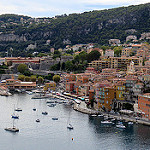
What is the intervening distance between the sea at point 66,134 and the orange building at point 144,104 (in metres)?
1.32

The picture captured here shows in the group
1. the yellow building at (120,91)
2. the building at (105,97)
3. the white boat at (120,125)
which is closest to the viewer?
the white boat at (120,125)

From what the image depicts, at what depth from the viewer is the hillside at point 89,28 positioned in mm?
83562

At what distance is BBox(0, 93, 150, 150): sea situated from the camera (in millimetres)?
25391

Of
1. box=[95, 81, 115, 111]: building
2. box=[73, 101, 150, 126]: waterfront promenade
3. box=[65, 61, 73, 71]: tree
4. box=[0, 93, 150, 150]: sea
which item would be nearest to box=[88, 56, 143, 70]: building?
box=[65, 61, 73, 71]: tree

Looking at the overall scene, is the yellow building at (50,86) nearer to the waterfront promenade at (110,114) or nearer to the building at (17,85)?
the building at (17,85)

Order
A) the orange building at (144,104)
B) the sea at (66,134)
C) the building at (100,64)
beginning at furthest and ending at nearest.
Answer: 1. the building at (100,64)
2. the orange building at (144,104)
3. the sea at (66,134)

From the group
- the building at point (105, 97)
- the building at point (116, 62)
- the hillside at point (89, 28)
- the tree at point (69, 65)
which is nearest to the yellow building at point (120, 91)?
the building at point (105, 97)

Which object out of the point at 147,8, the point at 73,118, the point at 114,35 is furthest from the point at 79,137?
the point at 147,8

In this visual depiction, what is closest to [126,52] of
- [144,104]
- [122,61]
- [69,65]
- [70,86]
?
[122,61]

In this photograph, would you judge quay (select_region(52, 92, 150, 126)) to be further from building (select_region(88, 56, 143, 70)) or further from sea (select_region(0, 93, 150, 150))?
building (select_region(88, 56, 143, 70))

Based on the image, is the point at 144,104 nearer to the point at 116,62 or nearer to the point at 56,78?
the point at 56,78

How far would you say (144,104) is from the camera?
30.2m

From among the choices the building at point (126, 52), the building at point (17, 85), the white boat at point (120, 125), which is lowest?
the white boat at point (120, 125)

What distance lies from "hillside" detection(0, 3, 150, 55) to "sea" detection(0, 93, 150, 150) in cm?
4635
